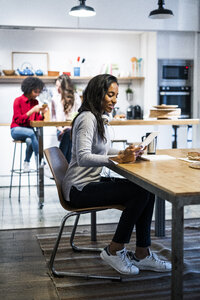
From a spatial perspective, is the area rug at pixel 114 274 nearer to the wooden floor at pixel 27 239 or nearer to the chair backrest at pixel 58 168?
the wooden floor at pixel 27 239

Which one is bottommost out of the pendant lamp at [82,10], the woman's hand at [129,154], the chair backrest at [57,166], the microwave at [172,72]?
the chair backrest at [57,166]

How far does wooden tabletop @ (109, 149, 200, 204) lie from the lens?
74.8 inches

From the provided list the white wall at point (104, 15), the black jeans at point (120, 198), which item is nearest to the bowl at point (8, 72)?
the white wall at point (104, 15)

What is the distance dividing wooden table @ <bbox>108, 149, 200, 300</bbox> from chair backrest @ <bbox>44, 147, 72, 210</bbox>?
0.39 m

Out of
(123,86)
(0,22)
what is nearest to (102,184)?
(0,22)

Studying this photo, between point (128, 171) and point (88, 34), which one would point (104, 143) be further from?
point (88, 34)

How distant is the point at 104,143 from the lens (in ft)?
9.36

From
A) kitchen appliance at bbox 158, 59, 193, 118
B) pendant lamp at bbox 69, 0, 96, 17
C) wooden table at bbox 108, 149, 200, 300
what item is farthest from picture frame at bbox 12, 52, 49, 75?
wooden table at bbox 108, 149, 200, 300

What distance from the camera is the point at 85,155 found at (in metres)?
2.64

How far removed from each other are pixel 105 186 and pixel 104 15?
12.7 ft

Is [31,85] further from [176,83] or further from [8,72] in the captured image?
[176,83]

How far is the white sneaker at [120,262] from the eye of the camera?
9.08 ft

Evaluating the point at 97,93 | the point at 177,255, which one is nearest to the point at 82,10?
the point at 97,93

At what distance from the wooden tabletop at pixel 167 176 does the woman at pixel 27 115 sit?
2674mm
